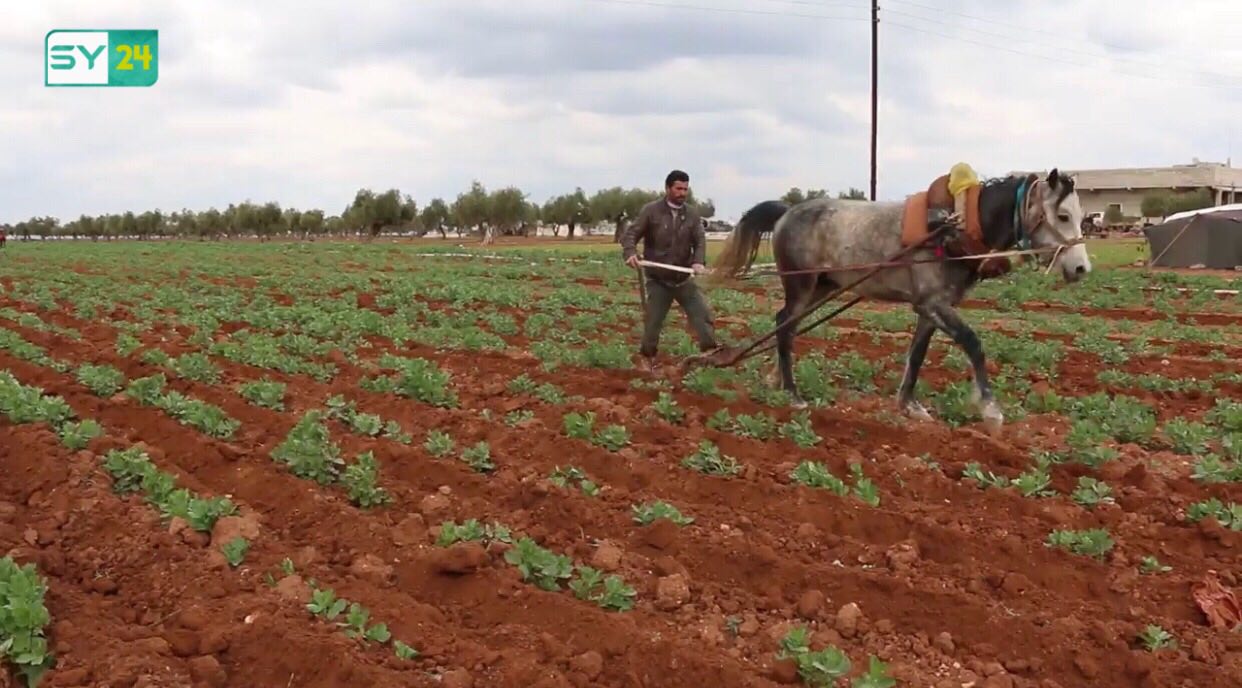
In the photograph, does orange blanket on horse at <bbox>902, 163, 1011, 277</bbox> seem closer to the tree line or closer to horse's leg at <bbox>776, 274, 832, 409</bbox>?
horse's leg at <bbox>776, 274, 832, 409</bbox>

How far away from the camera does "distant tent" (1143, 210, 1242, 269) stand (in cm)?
2761

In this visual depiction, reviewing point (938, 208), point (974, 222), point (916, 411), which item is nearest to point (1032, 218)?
point (974, 222)

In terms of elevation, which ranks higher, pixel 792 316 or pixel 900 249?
pixel 900 249

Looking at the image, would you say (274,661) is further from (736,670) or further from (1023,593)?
(1023,593)

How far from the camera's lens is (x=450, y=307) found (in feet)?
51.2

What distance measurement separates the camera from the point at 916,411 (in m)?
7.62

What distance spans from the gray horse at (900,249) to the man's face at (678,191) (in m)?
0.61

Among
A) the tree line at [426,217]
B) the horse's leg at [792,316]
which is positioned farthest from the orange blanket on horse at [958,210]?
the tree line at [426,217]

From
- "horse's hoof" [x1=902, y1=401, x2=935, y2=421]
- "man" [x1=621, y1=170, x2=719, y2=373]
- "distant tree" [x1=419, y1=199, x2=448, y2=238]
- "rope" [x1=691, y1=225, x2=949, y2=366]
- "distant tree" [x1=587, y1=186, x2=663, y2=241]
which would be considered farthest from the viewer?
"distant tree" [x1=419, y1=199, x2=448, y2=238]

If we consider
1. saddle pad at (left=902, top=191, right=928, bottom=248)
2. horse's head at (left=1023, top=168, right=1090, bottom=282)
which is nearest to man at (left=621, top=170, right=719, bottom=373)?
saddle pad at (left=902, top=191, right=928, bottom=248)

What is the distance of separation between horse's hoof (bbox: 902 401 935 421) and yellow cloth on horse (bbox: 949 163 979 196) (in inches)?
61.3

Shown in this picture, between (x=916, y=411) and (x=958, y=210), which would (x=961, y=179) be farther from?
(x=916, y=411)

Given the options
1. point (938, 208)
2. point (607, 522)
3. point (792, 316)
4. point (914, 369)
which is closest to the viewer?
point (607, 522)

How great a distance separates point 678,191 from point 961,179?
239 centimetres
